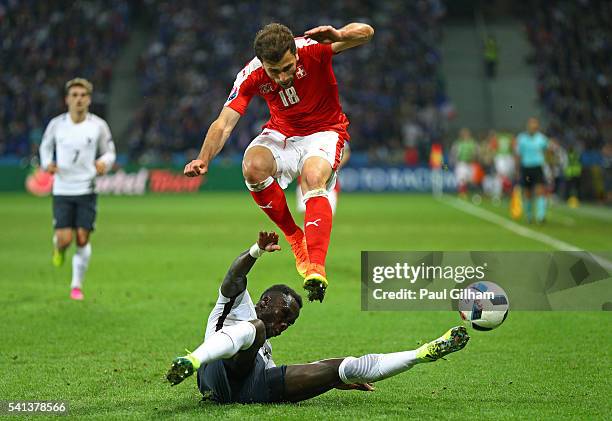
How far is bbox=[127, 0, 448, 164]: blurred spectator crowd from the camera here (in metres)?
35.0

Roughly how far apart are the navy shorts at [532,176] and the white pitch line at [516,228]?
965mm

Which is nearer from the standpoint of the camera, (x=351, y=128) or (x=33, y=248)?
(x=33, y=248)

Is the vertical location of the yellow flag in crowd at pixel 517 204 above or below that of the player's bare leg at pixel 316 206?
below

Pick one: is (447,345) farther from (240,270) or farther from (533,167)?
(533,167)

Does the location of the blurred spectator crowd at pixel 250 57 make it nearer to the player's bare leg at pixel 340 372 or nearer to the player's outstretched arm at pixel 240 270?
the player's outstretched arm at pixel 240 270

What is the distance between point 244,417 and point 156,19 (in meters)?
36.7

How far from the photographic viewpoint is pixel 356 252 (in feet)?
54.7

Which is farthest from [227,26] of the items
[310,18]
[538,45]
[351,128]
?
[538,45]

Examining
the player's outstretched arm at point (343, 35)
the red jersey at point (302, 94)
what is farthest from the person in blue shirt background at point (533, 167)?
the player's outstretched arm at point (343, 35)

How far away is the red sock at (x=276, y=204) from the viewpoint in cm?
779

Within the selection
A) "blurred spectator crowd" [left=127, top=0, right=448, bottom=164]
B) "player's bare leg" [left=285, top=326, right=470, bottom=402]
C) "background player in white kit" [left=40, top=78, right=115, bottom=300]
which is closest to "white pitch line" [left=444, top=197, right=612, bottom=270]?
"blurred spectator crowd" [left=127, top=0, right=448, bottom=164]

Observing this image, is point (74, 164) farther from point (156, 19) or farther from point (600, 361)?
point (156, 19)

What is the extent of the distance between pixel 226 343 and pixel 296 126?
2524 mm

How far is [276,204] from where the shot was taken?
308 inches
